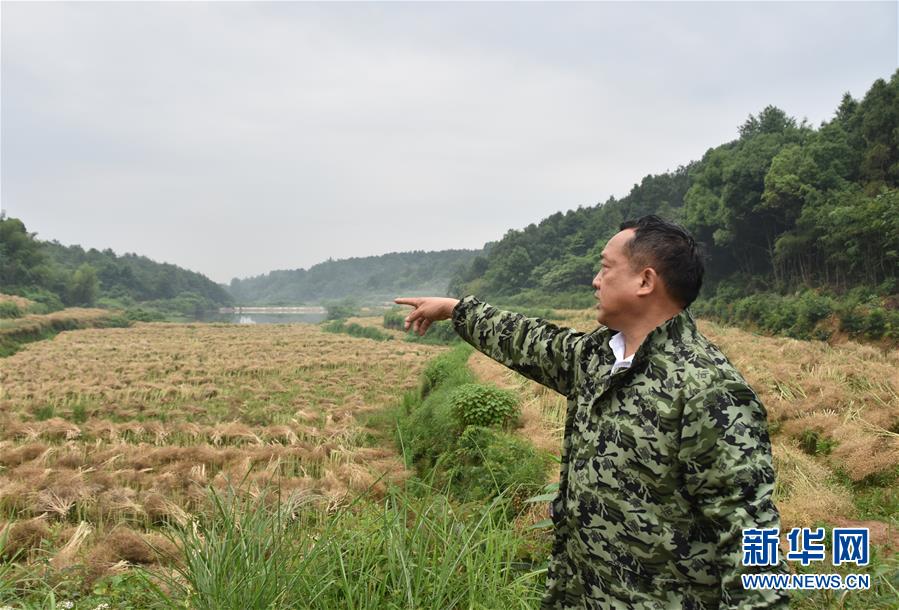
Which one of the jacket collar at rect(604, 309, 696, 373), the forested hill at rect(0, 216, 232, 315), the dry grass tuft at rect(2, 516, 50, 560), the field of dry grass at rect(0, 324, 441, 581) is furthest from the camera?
the forested hill at rect(0, 216, 232, 315)

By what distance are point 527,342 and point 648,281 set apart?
16.5 inches

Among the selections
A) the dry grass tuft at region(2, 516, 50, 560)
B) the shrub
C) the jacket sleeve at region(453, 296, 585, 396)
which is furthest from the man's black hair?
the shrub

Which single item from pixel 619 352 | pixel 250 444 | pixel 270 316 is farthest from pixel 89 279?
pixel 619 352

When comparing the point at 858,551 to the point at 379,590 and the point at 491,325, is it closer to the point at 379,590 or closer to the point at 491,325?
the point at 491,325

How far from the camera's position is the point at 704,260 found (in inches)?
55.0

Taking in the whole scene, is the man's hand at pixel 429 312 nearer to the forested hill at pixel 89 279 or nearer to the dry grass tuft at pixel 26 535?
the dry grass tuft at pixel 26 535

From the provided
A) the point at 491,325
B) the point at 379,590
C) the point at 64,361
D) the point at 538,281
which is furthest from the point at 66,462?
the point at 538,281

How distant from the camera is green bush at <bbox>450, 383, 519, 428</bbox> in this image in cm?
602

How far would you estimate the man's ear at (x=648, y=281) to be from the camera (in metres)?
1.36

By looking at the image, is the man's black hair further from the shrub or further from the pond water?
the pond water

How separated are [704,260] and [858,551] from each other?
4.23 feet

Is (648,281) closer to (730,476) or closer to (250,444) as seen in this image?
(730,476)

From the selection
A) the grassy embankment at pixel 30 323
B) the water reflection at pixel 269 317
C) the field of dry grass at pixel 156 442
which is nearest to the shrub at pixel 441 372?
the field of dry grass at pixel 156 442

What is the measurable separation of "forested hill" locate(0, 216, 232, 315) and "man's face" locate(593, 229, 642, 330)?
43270 mm
